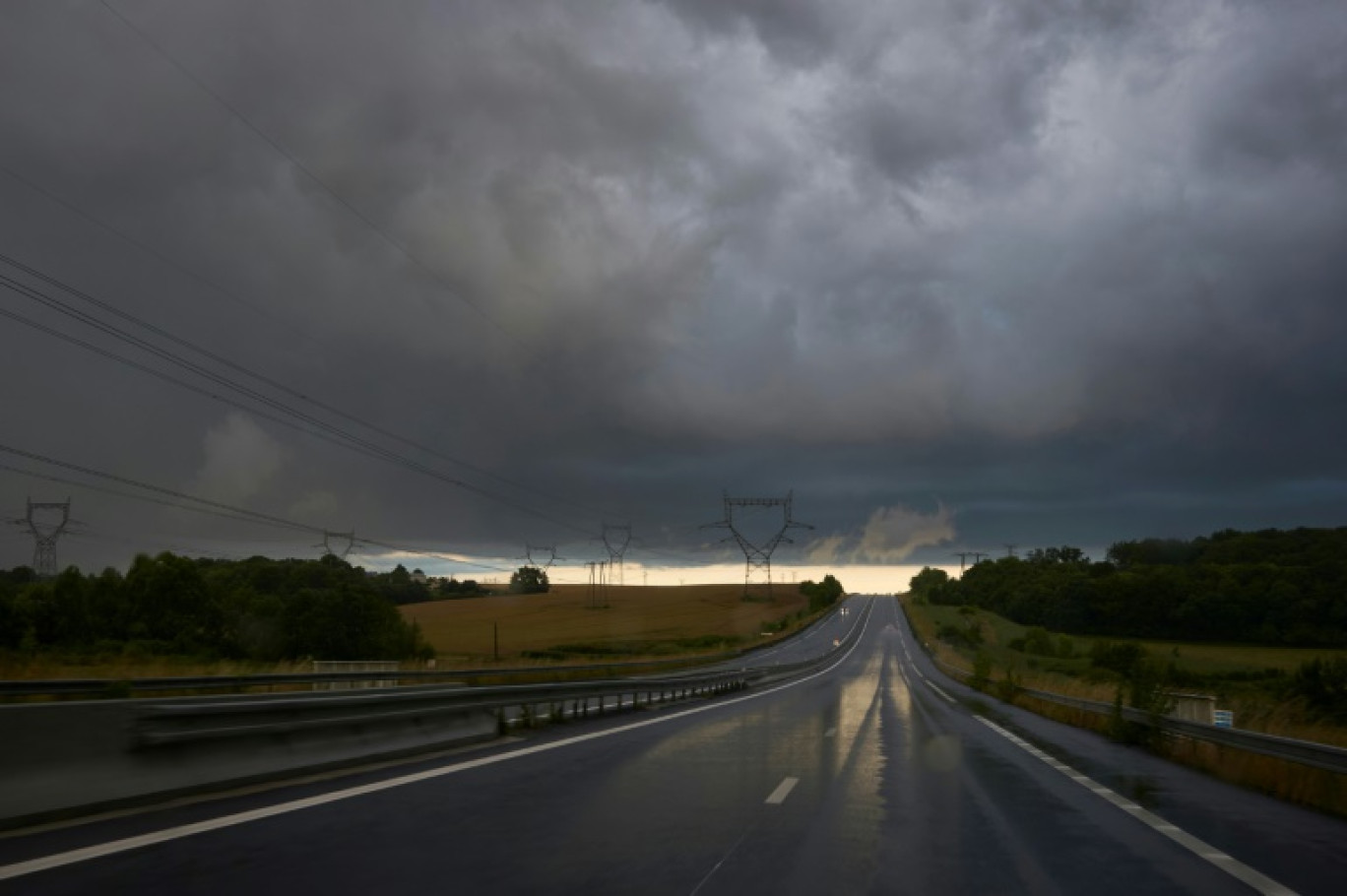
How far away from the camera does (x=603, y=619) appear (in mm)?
120500

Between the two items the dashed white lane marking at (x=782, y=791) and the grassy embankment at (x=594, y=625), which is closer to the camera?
the dashed white lane marking at (x=782, y=791)

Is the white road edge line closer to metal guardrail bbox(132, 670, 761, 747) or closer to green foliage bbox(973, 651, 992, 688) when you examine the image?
metal guardrail bbox(132, 670, 761, 747)

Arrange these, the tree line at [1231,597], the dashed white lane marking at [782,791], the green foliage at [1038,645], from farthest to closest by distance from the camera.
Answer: the green foliage at [1038,645] < the tree line at [1231,597] < the dashed white lane marking at [782,791]

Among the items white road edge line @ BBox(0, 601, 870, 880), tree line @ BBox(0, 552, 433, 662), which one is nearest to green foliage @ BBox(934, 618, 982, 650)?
tree line @ BBox(0, 552, 433, 662)

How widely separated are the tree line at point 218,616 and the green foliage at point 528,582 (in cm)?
7361

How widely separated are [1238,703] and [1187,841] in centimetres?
1518

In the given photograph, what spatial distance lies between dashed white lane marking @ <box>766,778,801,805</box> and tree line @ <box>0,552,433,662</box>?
84179 millimetres

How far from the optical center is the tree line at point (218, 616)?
91.3 metres

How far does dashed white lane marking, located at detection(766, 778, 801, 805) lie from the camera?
10.9m

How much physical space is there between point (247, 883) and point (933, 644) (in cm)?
10735

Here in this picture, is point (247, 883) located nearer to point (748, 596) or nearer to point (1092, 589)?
point (1092, 589)

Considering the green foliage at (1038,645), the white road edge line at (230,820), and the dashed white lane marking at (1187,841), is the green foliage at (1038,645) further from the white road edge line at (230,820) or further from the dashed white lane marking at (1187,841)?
the white road edge line at (230,820)

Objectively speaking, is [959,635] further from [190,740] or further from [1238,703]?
[190,740]

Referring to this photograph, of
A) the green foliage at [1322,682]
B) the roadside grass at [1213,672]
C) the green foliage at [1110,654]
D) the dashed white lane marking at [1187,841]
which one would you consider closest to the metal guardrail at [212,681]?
the dashed white lane marking at [1187,841]
